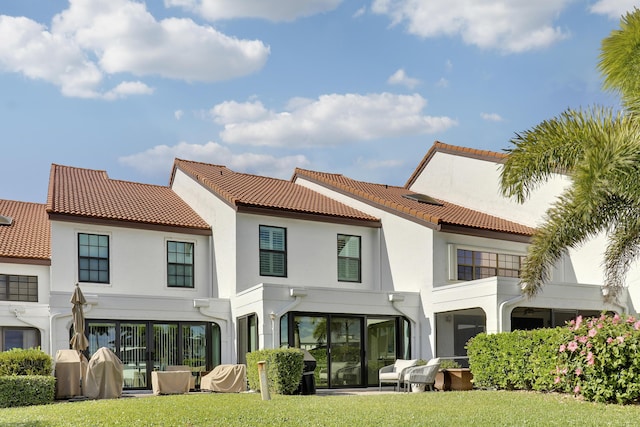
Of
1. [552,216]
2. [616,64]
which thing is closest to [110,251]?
[552,216]

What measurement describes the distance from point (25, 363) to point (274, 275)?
8760mm

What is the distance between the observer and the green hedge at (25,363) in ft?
61.8

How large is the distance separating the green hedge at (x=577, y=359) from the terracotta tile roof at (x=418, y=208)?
21.0ft

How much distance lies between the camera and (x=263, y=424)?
500 inches

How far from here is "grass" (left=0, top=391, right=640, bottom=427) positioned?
42.0ft

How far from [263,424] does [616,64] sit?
1001 cm

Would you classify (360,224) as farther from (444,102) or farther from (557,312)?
(444,102)

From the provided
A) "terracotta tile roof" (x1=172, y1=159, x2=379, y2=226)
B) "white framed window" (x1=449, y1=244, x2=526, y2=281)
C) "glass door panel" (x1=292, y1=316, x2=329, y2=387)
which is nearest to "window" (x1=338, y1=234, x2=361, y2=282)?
"terracotta tile roof" (x1=172, y1=159, x2=379, y2=226)

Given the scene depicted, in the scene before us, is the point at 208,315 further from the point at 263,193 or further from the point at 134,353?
the point at 263,193

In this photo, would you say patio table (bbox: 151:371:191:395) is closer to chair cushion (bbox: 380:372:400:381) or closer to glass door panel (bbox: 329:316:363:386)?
glass door panel (bbox: 329:316:363:386)

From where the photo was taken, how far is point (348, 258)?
27141 mm

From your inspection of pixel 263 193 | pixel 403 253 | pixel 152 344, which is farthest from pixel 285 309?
pixel 263 193

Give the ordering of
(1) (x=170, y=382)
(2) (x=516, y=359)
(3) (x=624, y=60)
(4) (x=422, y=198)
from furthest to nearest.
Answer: (4) (x=422, y=198)
(1) (x=170, y=382)
(2) (x=516, y=359)
(3) (x=624, y=60)

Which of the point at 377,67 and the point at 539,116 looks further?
the point at 377,67
